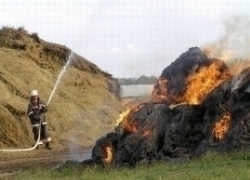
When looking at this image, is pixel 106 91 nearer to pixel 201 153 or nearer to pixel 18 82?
pixel 18 82

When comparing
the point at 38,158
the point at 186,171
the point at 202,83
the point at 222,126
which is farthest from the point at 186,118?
the point at 38,158

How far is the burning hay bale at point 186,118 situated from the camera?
18.4 m

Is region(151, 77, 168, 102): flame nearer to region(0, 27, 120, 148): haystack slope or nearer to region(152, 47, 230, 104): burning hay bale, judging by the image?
region(152, 47, 230, 104): burning hay bale

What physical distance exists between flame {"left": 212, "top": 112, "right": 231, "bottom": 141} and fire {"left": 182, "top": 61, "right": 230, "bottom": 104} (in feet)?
5.77

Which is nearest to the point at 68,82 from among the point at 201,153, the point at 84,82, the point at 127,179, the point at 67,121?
the point at 84,82

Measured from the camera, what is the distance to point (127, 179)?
13531mm

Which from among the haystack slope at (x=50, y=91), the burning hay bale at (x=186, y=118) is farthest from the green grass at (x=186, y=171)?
the haystack slope at (x=50, y=91)

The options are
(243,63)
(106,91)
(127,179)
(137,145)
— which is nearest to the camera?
(127,179)

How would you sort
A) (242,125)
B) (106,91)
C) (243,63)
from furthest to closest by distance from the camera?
(106,91) → (243,63) → (242,125)

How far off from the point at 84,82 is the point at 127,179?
25089mm

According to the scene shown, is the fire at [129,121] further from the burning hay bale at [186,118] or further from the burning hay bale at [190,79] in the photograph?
the burning hay bale at [190,79]

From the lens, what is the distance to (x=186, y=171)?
47.9 ft

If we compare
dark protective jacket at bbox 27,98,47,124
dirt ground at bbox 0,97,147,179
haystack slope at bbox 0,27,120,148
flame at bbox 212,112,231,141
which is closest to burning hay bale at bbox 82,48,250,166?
flame at bbox 212,112,231,141

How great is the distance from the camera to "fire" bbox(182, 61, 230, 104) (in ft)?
67.4
